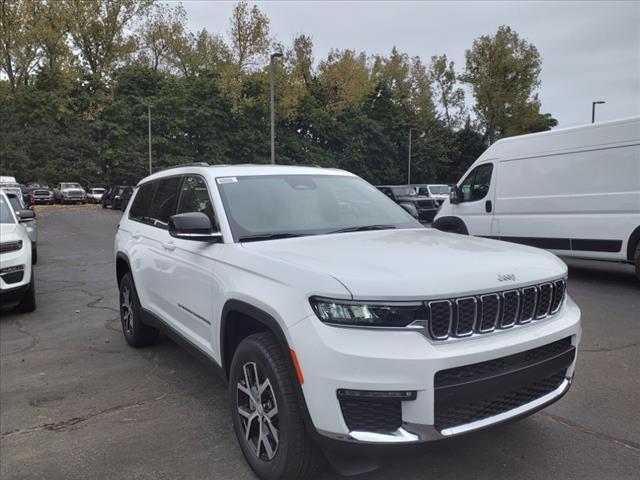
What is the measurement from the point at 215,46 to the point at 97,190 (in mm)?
16970

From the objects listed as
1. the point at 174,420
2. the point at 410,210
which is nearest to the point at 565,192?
the point at 410,210

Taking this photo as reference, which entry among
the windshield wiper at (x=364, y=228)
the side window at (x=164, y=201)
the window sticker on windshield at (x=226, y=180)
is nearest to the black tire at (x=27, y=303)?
the side window at (x=164, y=201)

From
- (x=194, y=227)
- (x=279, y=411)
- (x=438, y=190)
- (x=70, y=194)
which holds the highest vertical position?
(x=194, y=227)

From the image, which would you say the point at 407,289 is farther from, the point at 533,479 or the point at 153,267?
the point at 153,267

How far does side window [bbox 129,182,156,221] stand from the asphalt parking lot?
1394 millimetres

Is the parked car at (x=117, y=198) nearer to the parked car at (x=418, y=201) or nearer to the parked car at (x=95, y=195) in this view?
the parked car at (x=95, y=195)

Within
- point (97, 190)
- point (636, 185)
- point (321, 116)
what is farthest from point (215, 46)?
point (636, 185)

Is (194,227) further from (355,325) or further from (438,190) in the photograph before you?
(438,190)

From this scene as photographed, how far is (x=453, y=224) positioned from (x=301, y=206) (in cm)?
809

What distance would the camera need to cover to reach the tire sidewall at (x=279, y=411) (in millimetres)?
2600

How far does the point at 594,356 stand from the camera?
16.2 ft

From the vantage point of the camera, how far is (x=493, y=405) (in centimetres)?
260

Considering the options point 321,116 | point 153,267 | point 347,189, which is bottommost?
point 153,267

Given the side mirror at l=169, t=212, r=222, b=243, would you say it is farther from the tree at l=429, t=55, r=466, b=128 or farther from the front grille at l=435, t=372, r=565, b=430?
the tree at l=429, t=55, r=466, b=128
